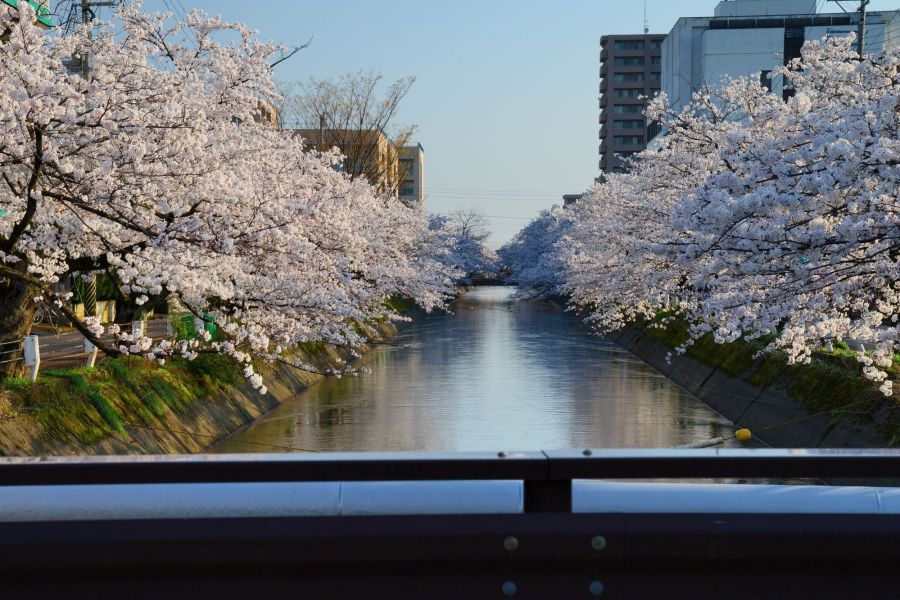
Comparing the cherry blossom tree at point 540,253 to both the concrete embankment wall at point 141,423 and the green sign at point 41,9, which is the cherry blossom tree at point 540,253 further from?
the concrete embankment wall at point 141,423

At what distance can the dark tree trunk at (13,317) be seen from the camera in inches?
703

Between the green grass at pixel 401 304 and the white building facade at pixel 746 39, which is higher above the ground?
the white building facade at pixel 746 39

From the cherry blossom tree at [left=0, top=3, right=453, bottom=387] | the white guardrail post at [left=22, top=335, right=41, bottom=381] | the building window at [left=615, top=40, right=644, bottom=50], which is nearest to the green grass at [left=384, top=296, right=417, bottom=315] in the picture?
the cherry blossom tree at [left=0, top=3, right=453, bottom=387]

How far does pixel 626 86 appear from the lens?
15075 centimetres

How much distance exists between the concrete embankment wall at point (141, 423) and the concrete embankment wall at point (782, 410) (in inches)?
461

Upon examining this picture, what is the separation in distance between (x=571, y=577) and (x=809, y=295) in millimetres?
12816

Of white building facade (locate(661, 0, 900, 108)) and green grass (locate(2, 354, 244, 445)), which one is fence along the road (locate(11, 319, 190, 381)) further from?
white building facade (locate(661, 0, 900, 108))

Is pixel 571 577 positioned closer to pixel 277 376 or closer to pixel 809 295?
pixel 809 295

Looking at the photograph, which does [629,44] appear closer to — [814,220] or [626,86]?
[626,86]

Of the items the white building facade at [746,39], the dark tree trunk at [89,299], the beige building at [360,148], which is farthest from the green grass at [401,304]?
the dark tree trunk at [89,299]

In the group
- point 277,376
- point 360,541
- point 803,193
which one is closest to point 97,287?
point 277,376

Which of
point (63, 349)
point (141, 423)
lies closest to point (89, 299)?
point (63, 349)

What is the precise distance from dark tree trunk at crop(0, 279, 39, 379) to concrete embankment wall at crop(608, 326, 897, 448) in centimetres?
1550

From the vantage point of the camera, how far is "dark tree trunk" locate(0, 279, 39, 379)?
703 inches
